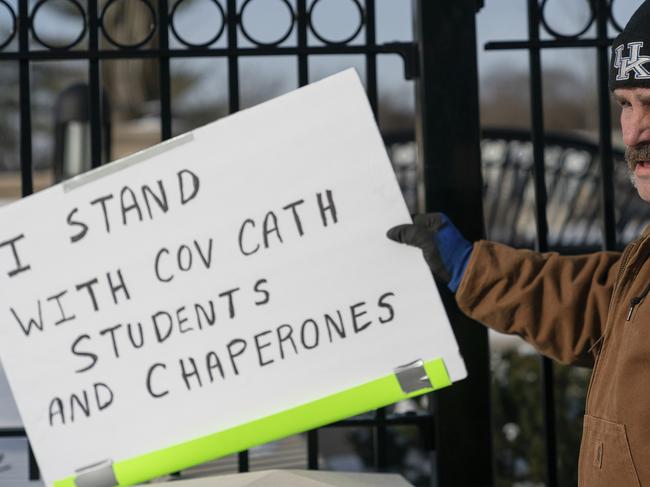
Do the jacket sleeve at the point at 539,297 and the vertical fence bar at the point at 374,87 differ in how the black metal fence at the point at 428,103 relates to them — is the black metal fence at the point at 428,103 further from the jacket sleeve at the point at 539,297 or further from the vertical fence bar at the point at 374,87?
the jacket sleeve at the point at 539,297

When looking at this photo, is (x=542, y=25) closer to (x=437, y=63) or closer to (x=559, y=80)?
(x=437, y=63)

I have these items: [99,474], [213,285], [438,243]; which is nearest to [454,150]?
[438,243]

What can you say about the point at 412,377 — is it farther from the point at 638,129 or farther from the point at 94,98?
the point at 94,98

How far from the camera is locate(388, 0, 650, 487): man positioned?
79.3 inches

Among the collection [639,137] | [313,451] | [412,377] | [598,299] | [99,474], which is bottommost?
[313,451]

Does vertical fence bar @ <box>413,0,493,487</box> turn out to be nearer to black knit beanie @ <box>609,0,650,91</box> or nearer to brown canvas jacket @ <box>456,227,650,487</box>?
brown canvas jacket @ <box>456,227,650,487</box>

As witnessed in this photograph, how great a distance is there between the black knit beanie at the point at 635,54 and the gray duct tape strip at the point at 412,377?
689 millimetres

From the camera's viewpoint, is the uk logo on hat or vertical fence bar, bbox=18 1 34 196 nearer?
the uk logo on hat

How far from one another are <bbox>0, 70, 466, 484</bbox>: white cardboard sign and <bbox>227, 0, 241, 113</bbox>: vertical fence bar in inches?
23.7

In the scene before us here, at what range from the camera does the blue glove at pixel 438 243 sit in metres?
2.24

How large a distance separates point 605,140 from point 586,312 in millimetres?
849

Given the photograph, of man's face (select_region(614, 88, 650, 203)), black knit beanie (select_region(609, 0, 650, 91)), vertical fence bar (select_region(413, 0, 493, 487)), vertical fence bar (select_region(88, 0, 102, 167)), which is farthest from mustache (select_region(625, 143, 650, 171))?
vertical fence bar (select_region(88, 0, 102, 167))

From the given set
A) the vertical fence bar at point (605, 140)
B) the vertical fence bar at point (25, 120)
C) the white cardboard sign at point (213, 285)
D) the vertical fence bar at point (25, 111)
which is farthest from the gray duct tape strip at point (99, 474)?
the vertical fence bar at point (605, 140)

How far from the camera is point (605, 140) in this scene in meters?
2.97
